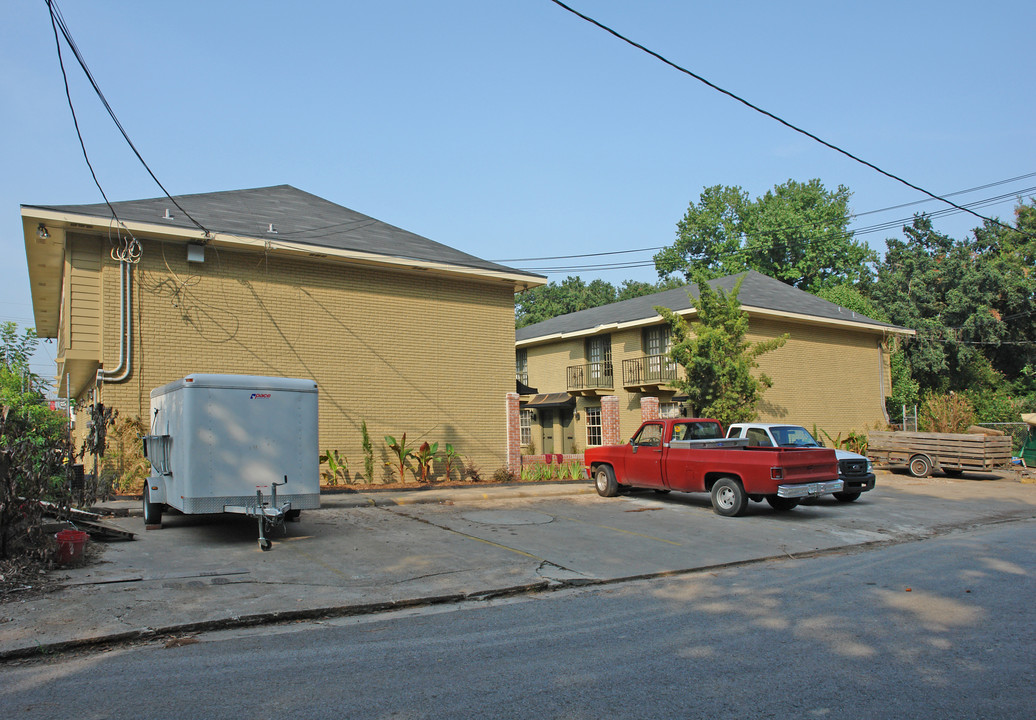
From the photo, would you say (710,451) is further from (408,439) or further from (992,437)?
(992,437)

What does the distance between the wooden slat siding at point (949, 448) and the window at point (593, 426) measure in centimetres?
1136

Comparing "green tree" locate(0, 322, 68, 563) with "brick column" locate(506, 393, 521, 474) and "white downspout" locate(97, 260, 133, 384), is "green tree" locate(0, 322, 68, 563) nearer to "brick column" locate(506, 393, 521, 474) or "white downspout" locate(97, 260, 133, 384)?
"white downspout" locate(97, 260, 133, 384)

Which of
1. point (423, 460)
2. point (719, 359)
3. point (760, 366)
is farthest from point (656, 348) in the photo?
point (423, 460)

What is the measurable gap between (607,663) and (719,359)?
18564mm

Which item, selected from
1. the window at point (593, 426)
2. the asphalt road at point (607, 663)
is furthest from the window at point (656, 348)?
the asphalt road at point (607, 663)

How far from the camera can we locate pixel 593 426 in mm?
31062

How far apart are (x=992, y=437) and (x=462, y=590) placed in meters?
19.0

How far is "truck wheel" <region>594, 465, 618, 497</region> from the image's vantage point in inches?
638

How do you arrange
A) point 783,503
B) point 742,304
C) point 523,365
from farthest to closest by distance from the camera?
point 523,365 → point 742,304 → point 783,503

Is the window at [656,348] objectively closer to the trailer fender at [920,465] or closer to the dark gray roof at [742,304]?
the dark gray roof at [742,304]

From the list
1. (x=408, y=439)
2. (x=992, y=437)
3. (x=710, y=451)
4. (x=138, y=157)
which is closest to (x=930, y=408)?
(x=992, y=437)

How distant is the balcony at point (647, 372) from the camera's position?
27109 mm

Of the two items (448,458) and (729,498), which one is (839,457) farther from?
(448,458)

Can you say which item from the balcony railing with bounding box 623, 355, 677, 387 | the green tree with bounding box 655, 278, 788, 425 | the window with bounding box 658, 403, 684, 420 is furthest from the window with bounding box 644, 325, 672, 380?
the green tree with bounding box 655, 278, 788, 425
